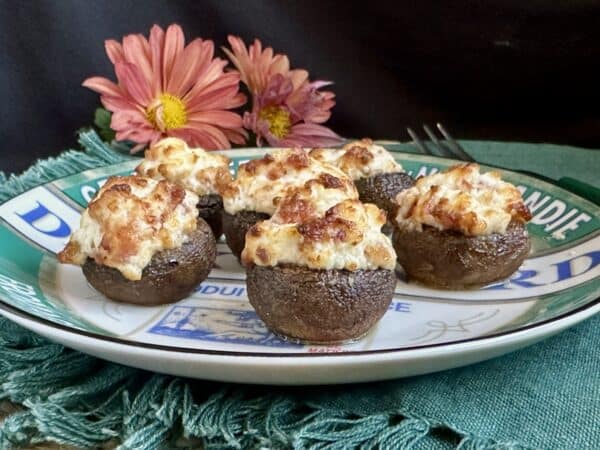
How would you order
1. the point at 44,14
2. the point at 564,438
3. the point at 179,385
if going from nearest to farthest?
the point at 564,438 < the point at 179,385 < the point at 44,14

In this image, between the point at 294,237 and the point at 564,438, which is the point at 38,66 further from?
the point at 564,438

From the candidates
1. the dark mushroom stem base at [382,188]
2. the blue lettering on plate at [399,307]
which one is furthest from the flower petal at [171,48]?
the blue lettering on plate at [399,307]

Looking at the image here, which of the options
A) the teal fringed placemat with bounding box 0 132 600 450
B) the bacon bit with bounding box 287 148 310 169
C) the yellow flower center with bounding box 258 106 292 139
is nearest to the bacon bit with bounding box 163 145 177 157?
the bacon bit with bounding box 287 148 310 169

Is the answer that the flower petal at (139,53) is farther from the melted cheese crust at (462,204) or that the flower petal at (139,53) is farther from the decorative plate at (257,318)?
the melted cheese crust at (462,204)

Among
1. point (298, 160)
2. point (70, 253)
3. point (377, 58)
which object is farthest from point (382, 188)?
point (377, 58)

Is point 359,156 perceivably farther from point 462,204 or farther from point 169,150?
point 169,150

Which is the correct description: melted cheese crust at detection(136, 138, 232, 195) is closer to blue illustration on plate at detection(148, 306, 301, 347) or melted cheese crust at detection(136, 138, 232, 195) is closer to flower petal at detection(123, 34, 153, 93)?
blue illustration on plate at detection(148, 306, 301, 347)

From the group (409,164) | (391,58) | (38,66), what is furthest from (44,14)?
(409,164)
